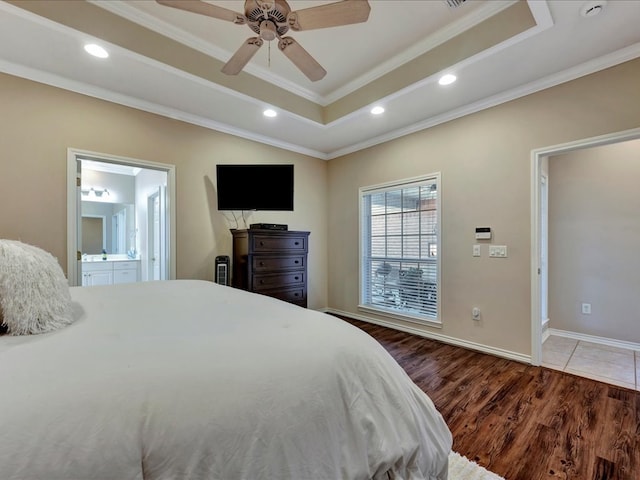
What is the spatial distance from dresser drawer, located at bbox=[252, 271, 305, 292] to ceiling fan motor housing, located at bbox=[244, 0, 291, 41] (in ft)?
7.67

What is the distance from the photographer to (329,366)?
822 millimetres

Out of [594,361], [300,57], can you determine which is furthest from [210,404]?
[594,361]

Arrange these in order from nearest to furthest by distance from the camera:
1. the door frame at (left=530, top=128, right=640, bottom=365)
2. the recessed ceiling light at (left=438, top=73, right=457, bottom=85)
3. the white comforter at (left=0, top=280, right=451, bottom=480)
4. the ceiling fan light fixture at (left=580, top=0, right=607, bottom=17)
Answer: the white comforter at (left=0, top=280, right=451, bottom=480), the ceiling fan light fixture at (left=580, top=0, right=607, bottom=17), the recessed ceiling light at (left=438, top=73, right=457, bottom=85), the door frame at (left=530, top=128, right=640, bottom=365)

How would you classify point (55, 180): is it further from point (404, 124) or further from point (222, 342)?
point (404, 124)

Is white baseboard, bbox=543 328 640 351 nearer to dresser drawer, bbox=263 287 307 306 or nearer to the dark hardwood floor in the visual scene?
the dark hardwood floor

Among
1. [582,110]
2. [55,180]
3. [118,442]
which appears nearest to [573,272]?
[582,110]

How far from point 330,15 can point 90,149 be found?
253 cm

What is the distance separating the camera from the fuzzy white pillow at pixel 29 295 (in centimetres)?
92

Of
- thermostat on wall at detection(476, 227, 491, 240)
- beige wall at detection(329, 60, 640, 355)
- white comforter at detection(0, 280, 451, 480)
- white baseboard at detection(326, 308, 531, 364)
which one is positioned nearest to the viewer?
white comforter at detection(0, 280, 451, 480)

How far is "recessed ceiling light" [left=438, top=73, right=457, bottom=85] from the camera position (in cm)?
260

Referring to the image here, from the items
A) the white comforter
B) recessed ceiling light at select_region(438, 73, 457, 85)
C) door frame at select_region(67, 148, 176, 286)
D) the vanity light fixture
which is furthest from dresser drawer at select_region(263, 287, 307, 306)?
the vanity light fixture

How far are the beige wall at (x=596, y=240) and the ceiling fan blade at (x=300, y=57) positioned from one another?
332 cm

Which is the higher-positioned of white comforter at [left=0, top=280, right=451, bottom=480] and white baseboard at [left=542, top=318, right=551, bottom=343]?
white comforter at [left=0, top=280, right=451, bottom=480]

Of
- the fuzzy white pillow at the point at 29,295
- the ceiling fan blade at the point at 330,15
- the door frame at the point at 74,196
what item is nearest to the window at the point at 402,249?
the ceiling fan blade at the point at 330,15
